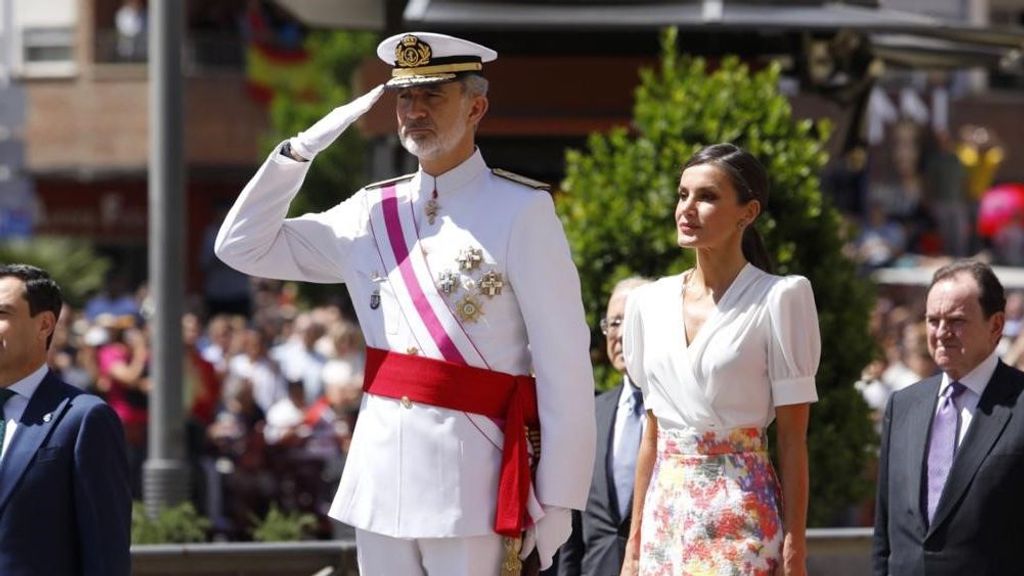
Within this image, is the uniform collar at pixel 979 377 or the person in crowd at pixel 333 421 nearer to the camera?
the uniform collar at pixel 979 377

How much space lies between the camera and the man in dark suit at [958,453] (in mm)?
6066

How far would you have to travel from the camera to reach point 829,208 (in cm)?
935

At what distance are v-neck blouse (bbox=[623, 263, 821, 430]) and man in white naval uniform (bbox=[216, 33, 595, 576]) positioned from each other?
0.34 metres

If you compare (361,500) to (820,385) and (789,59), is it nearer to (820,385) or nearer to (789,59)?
(820,385)

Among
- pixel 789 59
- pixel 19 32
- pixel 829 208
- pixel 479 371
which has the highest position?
pixel 19 32

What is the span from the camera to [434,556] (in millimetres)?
5375

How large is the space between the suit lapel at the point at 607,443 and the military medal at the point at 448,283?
54.9 inches

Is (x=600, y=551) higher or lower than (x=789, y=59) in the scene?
lower

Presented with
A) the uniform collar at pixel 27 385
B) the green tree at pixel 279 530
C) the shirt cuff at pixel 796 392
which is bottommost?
the green tree at pixel 279 530

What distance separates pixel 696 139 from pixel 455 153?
4043 mm

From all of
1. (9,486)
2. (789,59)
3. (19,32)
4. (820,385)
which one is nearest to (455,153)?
(9,486)

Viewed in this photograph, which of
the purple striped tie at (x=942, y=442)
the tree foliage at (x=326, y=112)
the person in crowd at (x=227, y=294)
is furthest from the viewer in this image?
the person in crowd at (x=227, y=294)

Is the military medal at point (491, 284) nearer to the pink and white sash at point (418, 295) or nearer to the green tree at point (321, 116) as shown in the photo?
the pink and white sash at point (418, 295)

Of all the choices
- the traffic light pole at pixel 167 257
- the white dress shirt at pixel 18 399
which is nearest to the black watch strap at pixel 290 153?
the white dress shirt at pixel 18 399
